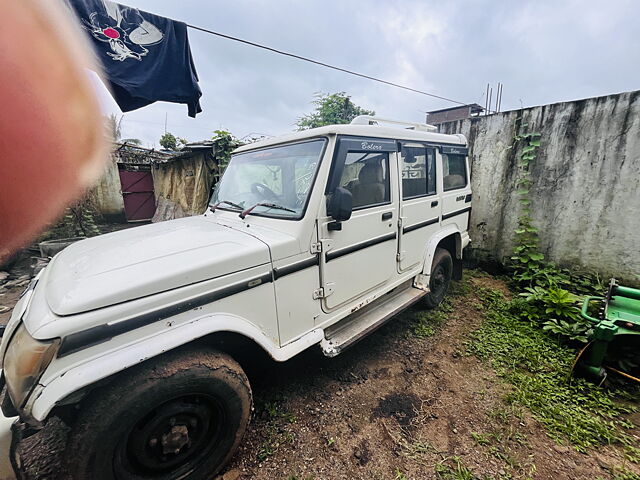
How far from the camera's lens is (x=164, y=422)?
154 centimetres

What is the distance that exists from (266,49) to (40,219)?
4.43m

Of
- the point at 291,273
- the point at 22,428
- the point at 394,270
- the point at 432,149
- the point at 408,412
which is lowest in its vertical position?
the point at 408,412

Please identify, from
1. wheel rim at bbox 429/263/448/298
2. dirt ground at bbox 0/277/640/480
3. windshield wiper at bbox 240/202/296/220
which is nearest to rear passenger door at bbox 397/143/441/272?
wheel rim at bbox 429/263/448/298

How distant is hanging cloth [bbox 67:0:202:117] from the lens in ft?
9.45

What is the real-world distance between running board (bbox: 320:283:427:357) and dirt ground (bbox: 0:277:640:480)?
18cm

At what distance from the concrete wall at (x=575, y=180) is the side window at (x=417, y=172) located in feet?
6.97


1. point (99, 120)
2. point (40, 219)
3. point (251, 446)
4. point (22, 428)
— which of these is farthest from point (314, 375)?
point (40, 219)

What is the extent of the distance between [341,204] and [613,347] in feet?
9.15

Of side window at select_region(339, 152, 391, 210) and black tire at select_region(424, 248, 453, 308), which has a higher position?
side window at select_region(339, 152, 391, 210)

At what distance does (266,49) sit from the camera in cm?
362

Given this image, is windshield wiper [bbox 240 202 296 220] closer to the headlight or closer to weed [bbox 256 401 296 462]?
the headlight

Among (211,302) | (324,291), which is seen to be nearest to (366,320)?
(324,291)

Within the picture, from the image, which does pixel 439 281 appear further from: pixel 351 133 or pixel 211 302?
pixel 211 302

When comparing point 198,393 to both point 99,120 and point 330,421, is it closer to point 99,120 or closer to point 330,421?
point 330,421
